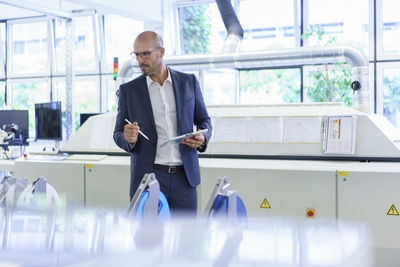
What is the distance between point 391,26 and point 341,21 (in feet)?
2.29

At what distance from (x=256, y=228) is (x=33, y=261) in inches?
14.0

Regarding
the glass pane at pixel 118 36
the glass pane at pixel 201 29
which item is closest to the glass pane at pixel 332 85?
the glass pane at pixel 201 29

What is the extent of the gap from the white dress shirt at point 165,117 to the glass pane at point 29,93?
7.27 metres

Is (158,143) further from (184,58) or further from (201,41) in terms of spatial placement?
(201,41)

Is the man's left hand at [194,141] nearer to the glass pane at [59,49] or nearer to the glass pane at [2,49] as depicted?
the glass pane at [59,49]

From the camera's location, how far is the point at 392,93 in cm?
662

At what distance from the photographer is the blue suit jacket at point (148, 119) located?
6.63 feet

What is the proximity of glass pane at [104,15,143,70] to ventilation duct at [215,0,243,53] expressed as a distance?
3.18 m

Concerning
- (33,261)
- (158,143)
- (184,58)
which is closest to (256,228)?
(33,261)

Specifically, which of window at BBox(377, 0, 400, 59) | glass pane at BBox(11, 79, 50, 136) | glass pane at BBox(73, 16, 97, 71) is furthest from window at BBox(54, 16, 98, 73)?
window at BBox(377, 0, 400, 59)

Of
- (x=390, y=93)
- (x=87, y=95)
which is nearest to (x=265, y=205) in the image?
(x=390, y=93)

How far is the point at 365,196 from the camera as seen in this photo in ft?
8.57

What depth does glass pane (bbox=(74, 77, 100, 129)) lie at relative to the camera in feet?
27.7

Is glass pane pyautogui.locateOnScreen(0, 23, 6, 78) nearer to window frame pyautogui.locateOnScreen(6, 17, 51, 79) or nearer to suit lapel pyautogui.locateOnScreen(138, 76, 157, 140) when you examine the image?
window frame pyautogui.locateOnScreen(6, 17, 51, 79)
